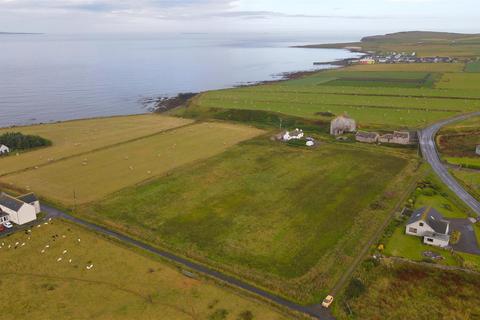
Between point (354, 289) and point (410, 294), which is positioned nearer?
point (410, 294)

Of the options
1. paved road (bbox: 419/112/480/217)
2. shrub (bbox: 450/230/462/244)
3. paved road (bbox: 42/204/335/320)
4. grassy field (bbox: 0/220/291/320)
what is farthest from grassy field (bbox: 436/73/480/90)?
grassy field (bbox: 0/220/291/320)


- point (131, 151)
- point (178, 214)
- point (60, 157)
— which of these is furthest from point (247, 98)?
point (178, 214)

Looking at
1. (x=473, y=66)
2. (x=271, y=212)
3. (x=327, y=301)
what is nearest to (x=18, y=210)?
(x=271, y=212)

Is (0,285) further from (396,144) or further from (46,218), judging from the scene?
(396,144)

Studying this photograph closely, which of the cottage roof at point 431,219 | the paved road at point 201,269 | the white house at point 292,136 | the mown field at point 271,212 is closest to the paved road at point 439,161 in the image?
the mown field at point 271,212

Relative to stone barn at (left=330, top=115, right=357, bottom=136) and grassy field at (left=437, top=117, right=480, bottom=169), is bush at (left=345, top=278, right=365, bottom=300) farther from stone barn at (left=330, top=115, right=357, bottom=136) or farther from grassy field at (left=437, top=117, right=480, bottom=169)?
stone barn at (left=330, top=115, right=357, bottom=136)

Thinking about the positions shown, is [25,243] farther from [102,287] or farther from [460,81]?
[460,81]
